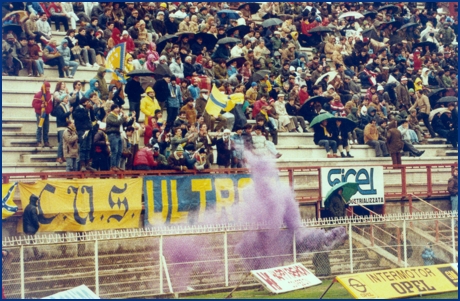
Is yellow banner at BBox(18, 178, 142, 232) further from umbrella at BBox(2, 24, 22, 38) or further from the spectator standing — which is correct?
the spectator standing

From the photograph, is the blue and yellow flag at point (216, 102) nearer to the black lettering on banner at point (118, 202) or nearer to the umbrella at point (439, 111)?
the black lettering on banner at point (118, 202)

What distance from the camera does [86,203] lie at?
20547 mm

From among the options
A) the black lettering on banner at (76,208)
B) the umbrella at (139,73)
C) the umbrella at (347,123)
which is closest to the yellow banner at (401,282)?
the black lettering on banner at (76,208)

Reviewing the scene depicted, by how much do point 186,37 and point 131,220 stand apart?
7.65m

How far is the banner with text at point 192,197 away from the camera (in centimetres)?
2166

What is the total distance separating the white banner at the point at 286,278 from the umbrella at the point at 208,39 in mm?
9536

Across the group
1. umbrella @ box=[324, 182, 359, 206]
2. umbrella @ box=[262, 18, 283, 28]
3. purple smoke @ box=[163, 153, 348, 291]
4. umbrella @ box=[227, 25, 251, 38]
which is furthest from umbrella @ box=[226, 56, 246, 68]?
umbrella @ box=[324, 182, 359, 206]

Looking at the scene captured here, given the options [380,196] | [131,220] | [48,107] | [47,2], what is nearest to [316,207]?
[380,196]

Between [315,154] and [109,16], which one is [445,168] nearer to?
[315,154]

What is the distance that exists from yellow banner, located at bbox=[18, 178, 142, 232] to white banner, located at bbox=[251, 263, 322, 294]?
3304mm

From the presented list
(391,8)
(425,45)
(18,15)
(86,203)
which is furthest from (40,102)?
(391,8)

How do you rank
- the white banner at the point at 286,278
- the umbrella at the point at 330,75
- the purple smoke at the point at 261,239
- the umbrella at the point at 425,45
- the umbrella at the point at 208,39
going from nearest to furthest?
the white banner at the point at 286,278 < the purple smoke at the point at 261,239 < the umbrella at the point at 208,39 < the umbrella at the point at 330,75 < the umbrella at the point at 425,45

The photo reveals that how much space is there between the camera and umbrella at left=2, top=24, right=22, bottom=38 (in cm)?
2434

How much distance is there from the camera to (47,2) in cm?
2684
